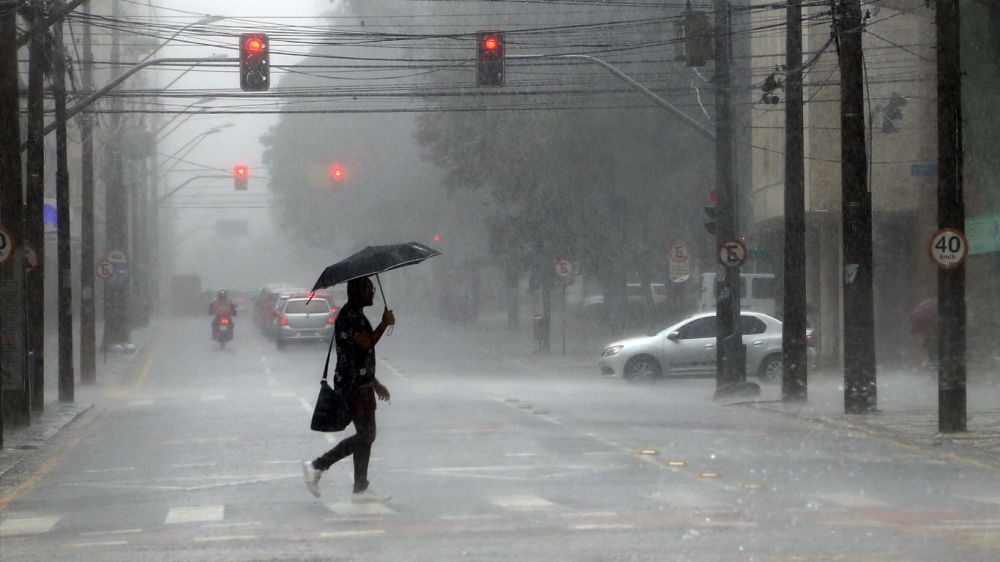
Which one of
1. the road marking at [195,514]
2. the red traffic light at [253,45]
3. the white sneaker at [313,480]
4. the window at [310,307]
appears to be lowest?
the road marking at [195,514]

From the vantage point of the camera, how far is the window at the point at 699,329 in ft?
107

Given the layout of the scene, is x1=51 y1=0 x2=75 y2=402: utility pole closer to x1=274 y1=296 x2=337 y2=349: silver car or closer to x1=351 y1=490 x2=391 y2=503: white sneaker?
x1=351 y1=490 x2=391 y2=503: white sneaker

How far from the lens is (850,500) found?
492 inches

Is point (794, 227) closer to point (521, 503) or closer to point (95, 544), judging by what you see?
point (521, 503)

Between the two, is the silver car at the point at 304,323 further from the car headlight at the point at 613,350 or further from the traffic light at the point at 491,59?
the traffic light at the point at 491,59

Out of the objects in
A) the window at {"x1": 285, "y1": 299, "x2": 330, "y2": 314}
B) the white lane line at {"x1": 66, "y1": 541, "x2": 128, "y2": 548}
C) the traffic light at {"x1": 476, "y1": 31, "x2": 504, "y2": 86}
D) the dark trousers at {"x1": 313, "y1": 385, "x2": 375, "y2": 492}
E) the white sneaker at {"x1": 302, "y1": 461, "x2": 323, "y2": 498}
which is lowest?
the white lane line at {"x1": 66, "y1": 541, "x2": 128, "y2": 548}

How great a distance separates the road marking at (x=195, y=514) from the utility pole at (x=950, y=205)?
379 inches

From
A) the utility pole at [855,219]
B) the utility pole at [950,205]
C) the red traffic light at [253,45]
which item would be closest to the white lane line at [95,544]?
the utility pole at [950,205]

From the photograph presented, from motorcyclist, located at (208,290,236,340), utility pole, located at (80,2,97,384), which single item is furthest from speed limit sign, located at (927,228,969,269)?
motorcyclist, located at (208,290,236,340)

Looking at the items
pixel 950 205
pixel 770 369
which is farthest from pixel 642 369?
pixel 950 205

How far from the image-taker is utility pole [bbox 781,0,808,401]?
2458 centimetres

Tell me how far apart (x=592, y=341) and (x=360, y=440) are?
3991 cm

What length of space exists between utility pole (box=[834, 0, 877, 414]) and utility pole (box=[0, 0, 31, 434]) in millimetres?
11047

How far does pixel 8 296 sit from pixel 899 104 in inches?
844
